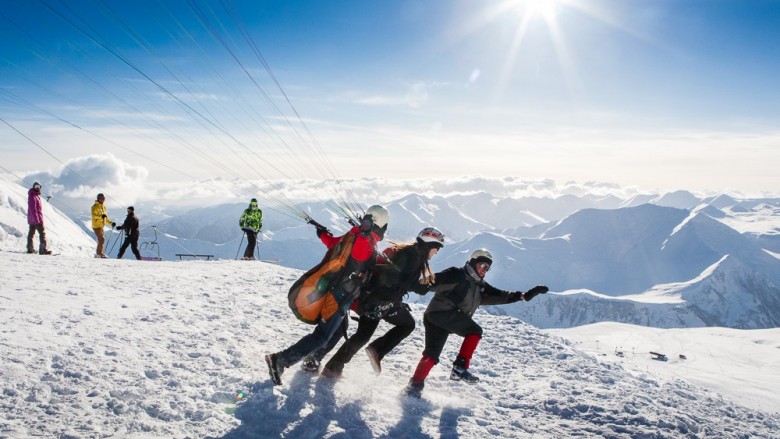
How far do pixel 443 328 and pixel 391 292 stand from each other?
39.8 inches

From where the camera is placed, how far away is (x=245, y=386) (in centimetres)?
617

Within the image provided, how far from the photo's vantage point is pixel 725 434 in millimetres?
6246

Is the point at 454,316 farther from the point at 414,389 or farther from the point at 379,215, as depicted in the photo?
the point at 379,215

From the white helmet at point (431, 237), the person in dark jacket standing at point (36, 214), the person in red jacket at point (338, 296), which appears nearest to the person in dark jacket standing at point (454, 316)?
the white helmet at point (431, 237)

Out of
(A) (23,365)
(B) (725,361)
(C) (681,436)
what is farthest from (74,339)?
(B) (725,361)

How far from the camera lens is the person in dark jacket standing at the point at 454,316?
6.98m

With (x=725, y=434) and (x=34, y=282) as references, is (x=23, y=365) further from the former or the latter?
(x=725, y=434)

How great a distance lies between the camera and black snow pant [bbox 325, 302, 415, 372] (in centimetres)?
707

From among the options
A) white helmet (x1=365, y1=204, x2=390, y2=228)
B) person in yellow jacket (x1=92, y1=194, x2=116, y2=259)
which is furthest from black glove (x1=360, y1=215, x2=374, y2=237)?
person in yellow jacket (x1=92, y1=194, x2=116, y2=259)

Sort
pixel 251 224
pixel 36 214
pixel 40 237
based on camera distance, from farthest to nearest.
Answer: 1. pixel 251 224
2. pixel 36 214
3. pixel 40 237

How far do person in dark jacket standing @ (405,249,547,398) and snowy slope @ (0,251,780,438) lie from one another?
425 mm

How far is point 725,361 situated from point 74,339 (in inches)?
6286

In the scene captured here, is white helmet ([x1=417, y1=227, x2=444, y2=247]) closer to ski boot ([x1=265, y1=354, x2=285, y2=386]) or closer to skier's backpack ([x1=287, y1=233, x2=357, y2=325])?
skier's backpack ([x1=287, y1=233, x2=357, y2=325])

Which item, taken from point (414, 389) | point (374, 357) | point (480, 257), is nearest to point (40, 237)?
point (374, 357)
